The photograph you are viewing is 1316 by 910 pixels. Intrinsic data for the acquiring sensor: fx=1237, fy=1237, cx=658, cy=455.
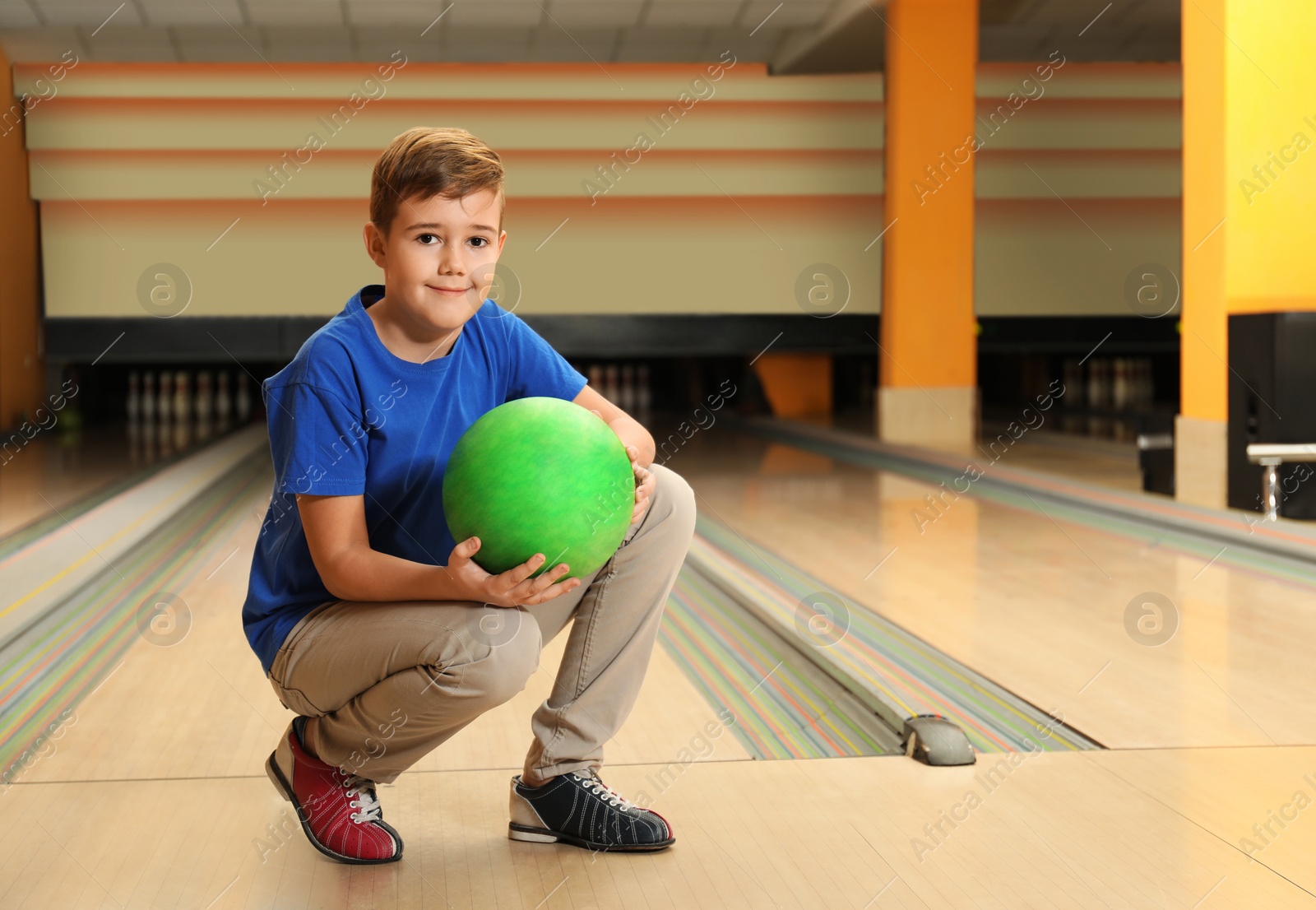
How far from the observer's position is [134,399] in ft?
28.5

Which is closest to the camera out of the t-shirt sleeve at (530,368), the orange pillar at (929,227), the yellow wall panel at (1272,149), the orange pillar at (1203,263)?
the t-shirt sleeve at (530,368)

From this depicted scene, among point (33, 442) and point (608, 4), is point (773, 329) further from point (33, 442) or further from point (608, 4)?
point (33, 442)

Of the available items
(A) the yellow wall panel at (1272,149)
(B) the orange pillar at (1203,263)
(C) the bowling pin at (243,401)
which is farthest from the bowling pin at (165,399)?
(A) the yellow wall panel at (1272,149)

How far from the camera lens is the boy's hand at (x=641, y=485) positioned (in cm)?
140

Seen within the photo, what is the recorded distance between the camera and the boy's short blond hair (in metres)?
1.35

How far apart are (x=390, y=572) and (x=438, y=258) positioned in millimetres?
350

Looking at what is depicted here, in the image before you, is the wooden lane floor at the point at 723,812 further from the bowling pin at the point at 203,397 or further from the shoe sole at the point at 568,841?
the bowling pin at the point at 203,397

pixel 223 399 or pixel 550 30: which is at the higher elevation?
pixel 550 30

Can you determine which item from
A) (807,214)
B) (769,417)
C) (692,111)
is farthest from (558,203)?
(769,417)

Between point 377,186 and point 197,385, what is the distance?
8051mm

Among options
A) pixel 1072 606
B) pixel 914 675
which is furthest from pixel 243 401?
pixel 914 675

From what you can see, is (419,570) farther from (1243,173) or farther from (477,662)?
(1243,173)

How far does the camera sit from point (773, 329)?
7195 millimetres

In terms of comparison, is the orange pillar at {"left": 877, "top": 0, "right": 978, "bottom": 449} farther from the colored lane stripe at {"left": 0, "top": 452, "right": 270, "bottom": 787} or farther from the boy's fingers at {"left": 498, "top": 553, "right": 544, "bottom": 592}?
the boy's fingers at {"left": 498, "top": 553, "right": 544, "bottom": 592}
